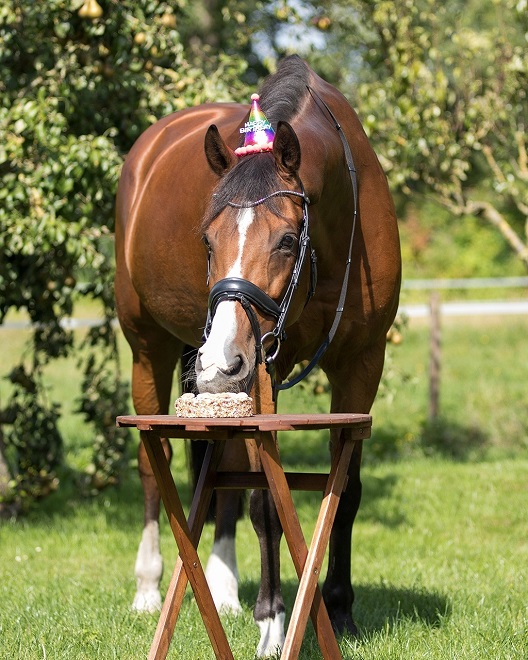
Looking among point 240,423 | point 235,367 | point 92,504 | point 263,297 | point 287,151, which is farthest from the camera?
point 92,504

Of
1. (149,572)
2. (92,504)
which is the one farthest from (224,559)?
(92,504)

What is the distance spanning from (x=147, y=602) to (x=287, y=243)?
2258mm

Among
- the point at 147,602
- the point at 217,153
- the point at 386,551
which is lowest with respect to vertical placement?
the point at 386,551

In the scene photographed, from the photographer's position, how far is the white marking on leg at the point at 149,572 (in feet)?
15.7

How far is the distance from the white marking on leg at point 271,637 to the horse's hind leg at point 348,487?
551 millimetres

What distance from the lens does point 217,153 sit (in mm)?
3475

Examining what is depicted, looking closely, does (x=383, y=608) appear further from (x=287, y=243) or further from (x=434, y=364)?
(x=434, y=364)

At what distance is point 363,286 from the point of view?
4.20 metres

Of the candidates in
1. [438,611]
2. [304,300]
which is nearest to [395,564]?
[438,611]

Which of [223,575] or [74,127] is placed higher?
[74,127]

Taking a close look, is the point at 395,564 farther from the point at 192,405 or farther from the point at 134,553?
the point at 192,405

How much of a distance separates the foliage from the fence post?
4.03m

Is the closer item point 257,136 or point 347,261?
point 257,136

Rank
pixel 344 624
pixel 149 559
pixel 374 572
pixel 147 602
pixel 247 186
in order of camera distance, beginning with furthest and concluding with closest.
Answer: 1. pixel 374 572
2. pixel 149 559
3. pixel 147 602
4. pixel 344 624
5. pixel 247 186
